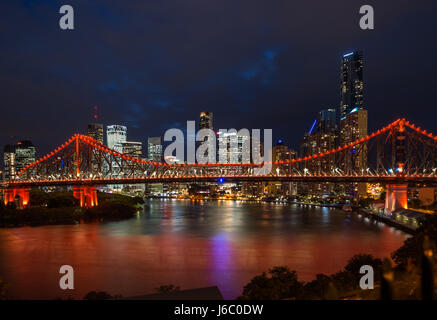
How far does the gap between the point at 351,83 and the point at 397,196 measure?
479ft

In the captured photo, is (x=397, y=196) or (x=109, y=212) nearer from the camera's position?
(x=397, y=196)

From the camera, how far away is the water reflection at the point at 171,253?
15.3m

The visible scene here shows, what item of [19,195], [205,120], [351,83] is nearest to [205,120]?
[205,120]

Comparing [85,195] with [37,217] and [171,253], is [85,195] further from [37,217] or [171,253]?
[171,253]

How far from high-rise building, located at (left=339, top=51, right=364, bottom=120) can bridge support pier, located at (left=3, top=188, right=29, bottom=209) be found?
143m

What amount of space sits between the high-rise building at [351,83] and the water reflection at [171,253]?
5487 inches

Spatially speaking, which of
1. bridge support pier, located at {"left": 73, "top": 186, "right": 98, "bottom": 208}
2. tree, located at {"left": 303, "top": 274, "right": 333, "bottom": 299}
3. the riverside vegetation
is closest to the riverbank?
tree, located at {"left": 303, "top": 274, "right": 333, "bottom": 299}

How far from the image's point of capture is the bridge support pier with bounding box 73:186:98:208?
40.2 metres

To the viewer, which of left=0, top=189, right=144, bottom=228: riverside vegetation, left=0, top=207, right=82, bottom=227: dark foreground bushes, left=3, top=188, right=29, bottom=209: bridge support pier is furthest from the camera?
left=3, top=188, right=29, bottom=209: bridge support pier

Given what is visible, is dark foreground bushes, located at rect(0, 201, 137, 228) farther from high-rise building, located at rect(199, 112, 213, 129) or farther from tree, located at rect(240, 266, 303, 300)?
high-rise building, located at rect(199, 112, 213, 129)

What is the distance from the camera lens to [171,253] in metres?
21.1
